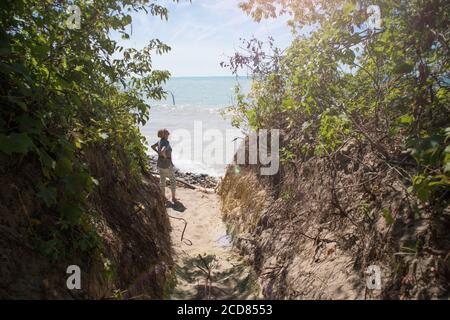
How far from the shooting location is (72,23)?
4152mm

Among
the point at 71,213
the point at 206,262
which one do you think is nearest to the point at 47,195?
the point at 71,213

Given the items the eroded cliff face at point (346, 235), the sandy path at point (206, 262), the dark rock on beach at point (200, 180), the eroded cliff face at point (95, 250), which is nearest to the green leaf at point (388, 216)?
the eroded cliff face at point (346, 235)

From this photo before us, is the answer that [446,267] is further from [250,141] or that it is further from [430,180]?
[250,141]

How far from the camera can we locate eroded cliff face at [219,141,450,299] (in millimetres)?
3090

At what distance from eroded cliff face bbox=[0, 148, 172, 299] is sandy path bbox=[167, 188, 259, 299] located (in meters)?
0.47

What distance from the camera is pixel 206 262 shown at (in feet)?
20.7

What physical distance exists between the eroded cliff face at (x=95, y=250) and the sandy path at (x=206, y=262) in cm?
47

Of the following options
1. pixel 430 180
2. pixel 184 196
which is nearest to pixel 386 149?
pixel 430 180

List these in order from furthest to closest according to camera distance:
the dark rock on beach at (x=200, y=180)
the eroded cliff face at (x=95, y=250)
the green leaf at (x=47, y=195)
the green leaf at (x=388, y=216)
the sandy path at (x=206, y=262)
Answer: the dark rock on beach at (x=200, y=180), the sandy path at (x=206, y=262), the green leaf at (x=388, y=216), the green leaf at (x=47, y=195), the eroded cliff face at (x=95, y=250)

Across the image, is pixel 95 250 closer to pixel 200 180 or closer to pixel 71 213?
pixel 71 213

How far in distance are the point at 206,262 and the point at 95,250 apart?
3.12m

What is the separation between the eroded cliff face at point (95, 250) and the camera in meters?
2.89

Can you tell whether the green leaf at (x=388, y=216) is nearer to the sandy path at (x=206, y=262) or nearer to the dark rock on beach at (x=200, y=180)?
the sandy path at (x=206, y=262)

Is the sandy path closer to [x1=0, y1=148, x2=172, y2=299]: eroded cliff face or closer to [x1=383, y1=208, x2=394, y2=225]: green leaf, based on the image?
[x1=0, y1=148, x2=172, y2=299]: eroded cliff face
